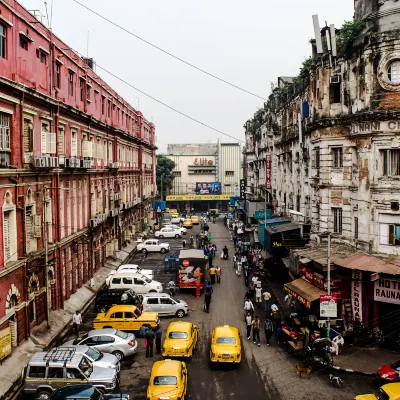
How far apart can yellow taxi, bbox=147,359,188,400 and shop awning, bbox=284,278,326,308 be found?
9332 mm

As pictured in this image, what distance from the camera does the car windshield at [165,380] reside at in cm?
1752

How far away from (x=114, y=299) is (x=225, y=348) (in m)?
11.5

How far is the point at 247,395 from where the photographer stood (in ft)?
60.3

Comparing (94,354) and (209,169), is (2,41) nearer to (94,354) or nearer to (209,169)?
(94,354)

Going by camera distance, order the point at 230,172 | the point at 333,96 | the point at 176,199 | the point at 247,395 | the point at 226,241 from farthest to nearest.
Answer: the point at 230,172
the point at 176,199
the point at 226,241
the point at 333,96
the point at 247,395

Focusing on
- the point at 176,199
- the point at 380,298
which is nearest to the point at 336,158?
the point at 380,298

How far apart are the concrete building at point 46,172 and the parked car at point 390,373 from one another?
1593 centimetres

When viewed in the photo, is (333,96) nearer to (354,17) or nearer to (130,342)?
(354,17)

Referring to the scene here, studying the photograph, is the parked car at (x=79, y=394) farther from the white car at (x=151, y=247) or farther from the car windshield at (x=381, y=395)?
the white car at (x=151, y=247)

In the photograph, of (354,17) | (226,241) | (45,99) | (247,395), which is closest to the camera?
(247,395)

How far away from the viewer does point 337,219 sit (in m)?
28.7

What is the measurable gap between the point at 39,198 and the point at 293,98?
24.2 metres

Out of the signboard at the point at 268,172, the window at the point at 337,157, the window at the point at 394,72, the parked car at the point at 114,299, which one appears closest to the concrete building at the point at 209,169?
the signboard at the point at 268,172

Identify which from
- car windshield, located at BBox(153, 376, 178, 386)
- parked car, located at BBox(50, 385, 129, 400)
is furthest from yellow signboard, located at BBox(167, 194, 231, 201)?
parked car, located at BBox(50, 385, 129, 400)
